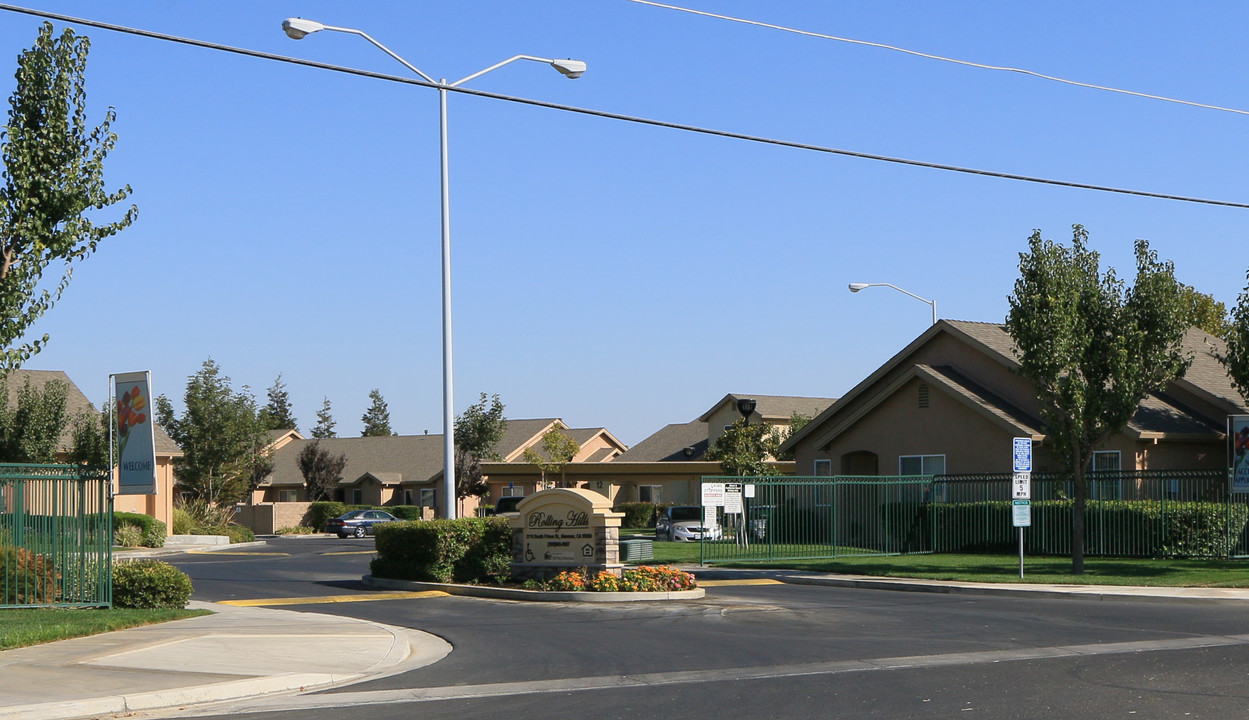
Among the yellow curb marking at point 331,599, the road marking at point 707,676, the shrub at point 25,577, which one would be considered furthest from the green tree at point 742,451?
the road marking at point 707,676

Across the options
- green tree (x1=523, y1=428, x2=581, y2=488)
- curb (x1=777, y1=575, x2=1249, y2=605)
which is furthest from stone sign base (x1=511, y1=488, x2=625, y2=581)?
green tree (x1=523, y1=428, x2=581, y2=488)

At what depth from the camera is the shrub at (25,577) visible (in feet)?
58.3

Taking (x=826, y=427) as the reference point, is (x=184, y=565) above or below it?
below

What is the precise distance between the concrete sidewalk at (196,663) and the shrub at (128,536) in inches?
997

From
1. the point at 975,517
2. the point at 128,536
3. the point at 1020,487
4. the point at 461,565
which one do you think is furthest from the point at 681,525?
the point at 461,565

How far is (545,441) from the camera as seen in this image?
66.0 metres

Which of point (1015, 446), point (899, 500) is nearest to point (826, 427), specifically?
point (899, 500)

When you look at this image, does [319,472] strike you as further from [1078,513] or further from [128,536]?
[1078,513]

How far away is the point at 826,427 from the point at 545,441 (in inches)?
1121

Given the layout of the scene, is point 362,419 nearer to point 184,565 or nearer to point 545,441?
point 545,441

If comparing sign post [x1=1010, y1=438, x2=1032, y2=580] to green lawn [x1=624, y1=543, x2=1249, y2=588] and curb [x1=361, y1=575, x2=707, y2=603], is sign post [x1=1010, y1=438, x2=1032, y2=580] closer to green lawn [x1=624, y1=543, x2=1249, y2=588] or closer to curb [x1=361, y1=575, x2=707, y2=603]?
green lawn [x1=624, y1=543, x2=1249, y2=588]

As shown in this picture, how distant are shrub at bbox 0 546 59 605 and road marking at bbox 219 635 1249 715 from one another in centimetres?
802

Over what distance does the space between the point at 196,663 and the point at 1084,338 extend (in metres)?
17.9

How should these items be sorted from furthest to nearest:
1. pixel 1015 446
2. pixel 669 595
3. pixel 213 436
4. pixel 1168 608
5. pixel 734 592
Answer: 1. pixel 213 436
2. pixel 1015 446
3. pixel 734 592
4. pixel 669 595
5. pixel 1168 608
